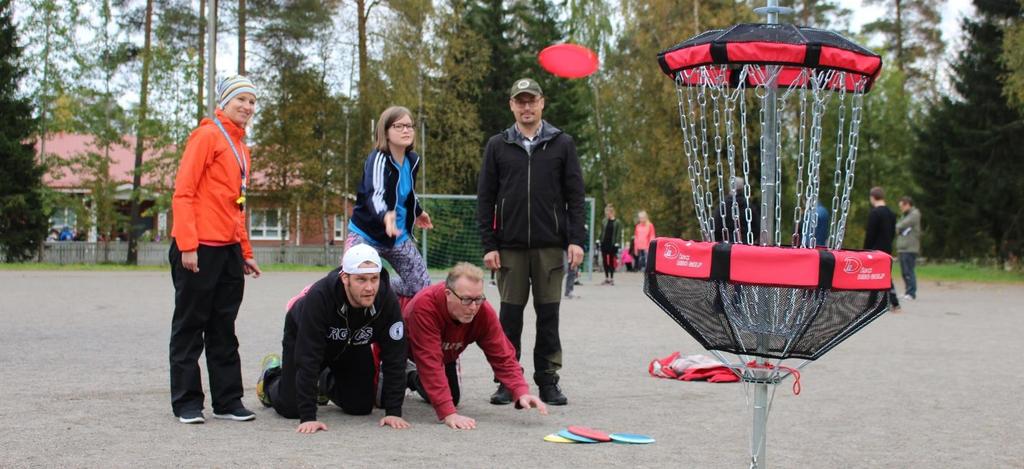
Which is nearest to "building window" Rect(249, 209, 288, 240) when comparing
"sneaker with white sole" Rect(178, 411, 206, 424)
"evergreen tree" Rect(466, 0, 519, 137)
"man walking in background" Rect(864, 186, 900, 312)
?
"evergreen tree" Rect(466, 0, 519, 137)

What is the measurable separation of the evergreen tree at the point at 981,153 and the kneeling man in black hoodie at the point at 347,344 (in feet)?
103

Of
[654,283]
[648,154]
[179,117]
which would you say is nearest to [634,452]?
[654,283]

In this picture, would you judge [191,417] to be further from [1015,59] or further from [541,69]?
[541,69]

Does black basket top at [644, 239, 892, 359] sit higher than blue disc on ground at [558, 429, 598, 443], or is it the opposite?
black basket top at [644, 239, 892, 359]

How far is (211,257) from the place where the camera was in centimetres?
600

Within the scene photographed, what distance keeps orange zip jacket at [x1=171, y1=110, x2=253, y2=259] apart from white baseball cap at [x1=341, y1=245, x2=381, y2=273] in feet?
2.60

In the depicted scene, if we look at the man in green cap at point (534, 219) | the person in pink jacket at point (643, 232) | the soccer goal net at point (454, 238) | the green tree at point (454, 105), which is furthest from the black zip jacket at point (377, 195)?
the green tree at point (454, 105)

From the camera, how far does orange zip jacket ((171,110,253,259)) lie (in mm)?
5895

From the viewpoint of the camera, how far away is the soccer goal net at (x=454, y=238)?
28188 millimetres

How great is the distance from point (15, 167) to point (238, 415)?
3397cm

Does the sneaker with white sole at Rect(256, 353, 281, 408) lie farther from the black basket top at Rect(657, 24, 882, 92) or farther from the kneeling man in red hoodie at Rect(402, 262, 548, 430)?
the black basket top at Rect(657, 24, 882, 92)

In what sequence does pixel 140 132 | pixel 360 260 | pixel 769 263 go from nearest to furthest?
pixel 769 263 < pixel 360 260 < pixel 140 132

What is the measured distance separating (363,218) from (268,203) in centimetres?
3914

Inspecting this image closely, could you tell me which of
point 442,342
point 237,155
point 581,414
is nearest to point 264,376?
point 442,342
